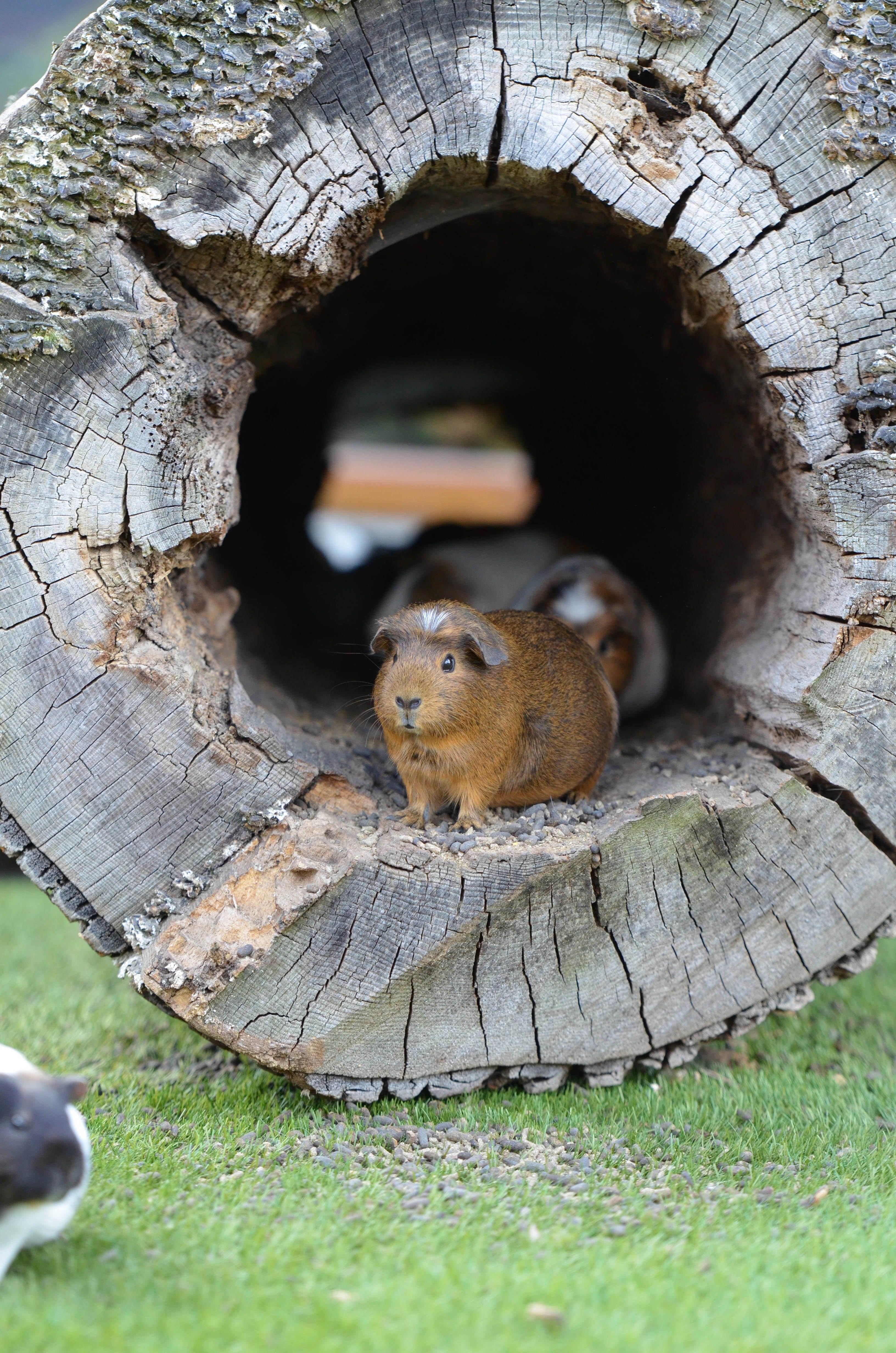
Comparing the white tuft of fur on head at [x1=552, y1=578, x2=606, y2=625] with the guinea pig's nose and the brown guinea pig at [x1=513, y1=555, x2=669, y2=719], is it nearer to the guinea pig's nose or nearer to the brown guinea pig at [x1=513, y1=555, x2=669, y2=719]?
the brown guinea pig at [x1=513, y1=555, x2=669, y2=719]

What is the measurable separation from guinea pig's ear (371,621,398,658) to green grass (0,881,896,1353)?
168 cm

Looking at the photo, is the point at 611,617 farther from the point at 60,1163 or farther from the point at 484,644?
the point at 60,1163

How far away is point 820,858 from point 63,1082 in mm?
2579

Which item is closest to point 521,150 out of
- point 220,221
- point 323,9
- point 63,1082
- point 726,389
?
point 323,9

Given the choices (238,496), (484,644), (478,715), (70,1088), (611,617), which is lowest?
(611,617)

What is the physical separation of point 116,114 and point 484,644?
2.11 meters

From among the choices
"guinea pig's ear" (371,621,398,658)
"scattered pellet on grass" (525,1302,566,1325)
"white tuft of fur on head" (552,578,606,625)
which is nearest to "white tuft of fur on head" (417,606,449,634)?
"guinea pig's ear" (371,621,398,658)

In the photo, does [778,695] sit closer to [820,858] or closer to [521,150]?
[820,858]

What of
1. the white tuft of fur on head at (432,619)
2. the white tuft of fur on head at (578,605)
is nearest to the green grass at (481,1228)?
the white tuft of fur on head at (432,619)

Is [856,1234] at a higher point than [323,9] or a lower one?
lower

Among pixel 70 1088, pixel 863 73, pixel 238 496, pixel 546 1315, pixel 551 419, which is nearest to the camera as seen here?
pixel 546 1315

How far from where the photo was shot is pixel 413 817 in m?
3.96

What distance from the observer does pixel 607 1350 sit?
7.19ft

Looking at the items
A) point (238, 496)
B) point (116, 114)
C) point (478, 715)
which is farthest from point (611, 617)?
point (116, 114)
